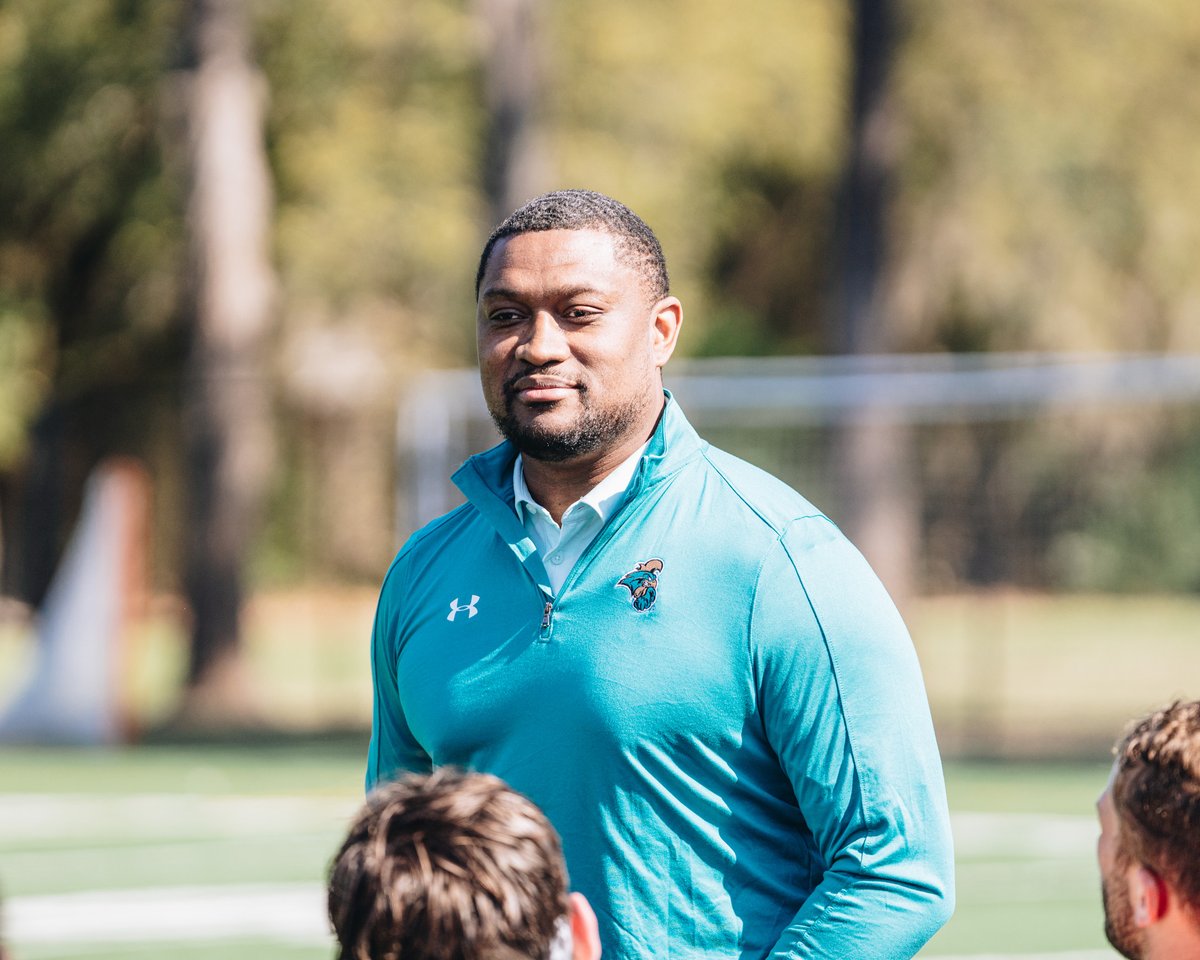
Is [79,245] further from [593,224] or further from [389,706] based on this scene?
[593,224]

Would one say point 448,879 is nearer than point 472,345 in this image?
Yes

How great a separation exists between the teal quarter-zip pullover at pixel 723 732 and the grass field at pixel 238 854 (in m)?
4.88

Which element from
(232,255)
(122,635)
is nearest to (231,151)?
(232,255)

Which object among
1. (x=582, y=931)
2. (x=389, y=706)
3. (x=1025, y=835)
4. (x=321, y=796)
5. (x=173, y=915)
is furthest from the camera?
(x=321, y=796)

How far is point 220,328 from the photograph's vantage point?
1844cm

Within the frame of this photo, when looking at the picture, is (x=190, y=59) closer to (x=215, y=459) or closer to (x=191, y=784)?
(x=215, y=459)

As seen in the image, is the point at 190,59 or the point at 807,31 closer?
the point at 190,59

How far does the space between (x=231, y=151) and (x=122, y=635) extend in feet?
16.1

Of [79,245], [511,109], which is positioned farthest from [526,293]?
[79,245]

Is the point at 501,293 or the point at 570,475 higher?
the point at 501,293

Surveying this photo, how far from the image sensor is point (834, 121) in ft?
102

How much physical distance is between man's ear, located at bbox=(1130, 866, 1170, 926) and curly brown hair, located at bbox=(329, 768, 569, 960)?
78 cm

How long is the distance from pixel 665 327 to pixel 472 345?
2445cm

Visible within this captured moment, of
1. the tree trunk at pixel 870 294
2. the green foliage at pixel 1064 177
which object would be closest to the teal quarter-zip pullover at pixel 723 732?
the tree trunk at pixel 870 294
